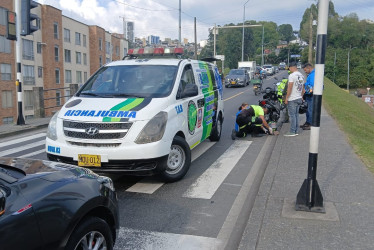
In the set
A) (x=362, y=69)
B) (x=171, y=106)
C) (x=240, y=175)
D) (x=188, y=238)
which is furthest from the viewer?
(x=362, y=69)

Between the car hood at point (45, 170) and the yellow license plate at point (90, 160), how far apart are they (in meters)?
1.78

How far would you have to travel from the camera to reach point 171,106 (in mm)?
5777

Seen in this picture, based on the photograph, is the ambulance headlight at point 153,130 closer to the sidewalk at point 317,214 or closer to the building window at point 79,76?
the sidewalk at point 317,214

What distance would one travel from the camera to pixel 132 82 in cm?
638

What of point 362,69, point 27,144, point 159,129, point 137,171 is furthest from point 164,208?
point 362,69

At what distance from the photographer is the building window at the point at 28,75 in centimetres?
4607

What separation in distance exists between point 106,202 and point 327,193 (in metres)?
3.35

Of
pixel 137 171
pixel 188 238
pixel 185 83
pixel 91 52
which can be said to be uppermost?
pixel 91 52

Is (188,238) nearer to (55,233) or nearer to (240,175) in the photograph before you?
(55,233)

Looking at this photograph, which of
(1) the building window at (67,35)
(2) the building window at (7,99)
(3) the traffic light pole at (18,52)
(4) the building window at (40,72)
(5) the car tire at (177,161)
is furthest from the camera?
(1) the building window at (67,35)

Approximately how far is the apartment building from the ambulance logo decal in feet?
102

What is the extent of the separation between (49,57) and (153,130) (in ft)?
163

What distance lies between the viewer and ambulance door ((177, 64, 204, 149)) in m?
6.21

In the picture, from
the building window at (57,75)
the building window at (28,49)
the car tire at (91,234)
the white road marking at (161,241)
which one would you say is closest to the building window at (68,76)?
the building window at (57,75)
